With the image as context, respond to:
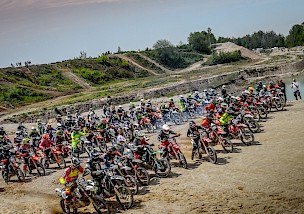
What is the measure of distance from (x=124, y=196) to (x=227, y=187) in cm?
344

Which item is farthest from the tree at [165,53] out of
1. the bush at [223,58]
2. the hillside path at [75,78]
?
the hillside path at [75,78]

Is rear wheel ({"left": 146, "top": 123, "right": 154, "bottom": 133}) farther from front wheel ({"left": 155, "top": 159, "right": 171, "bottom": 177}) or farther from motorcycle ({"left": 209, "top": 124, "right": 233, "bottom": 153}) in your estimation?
front wheel ({"left": 155, "top": 159, "right": 171, "bottom": 177})

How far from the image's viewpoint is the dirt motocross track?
9.44 meters

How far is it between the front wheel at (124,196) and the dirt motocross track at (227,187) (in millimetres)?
Result: 250

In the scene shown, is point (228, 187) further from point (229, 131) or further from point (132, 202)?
point (229, 131)

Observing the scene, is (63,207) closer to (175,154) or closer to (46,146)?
(175,154)

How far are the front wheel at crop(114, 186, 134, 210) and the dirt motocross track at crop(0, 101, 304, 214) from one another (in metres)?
0.25

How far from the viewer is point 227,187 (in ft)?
35.1

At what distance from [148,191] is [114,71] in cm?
7107

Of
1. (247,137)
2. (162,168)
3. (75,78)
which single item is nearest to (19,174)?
(162,168)

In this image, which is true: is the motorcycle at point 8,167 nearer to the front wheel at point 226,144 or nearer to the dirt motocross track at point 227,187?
the dirt motocross track at point 227,187

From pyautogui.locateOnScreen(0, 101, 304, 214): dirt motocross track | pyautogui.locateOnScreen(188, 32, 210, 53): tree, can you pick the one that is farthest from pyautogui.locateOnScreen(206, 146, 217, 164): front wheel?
pyautogui.locateOnScreen(188, 32, 210, 53): tree

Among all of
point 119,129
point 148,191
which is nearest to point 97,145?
point 119,129

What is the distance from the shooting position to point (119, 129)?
19.8 m
